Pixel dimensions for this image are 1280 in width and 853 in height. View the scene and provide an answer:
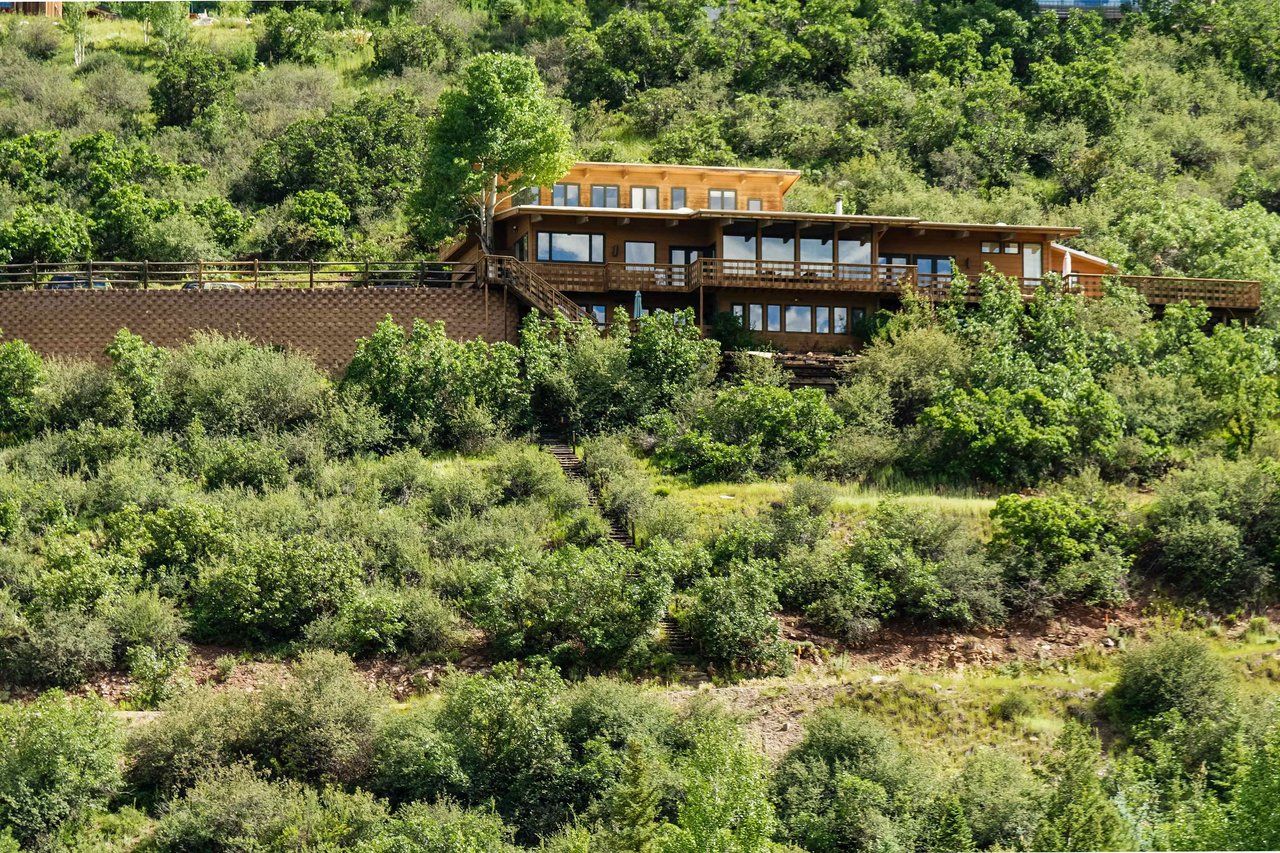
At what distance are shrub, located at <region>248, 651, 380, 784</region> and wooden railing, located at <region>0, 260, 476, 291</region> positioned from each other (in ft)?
60.2

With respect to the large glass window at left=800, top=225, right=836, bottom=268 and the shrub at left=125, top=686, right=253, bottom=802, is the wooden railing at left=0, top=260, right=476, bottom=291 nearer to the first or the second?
the large glass window at left=800, top=225, right=836, bottom=268

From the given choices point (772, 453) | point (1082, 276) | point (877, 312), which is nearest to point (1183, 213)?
point (1082, 276)

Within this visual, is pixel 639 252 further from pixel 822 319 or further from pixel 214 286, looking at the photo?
pixel 214 286

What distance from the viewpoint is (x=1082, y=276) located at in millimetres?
57750

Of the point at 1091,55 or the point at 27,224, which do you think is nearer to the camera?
the point at 27,224

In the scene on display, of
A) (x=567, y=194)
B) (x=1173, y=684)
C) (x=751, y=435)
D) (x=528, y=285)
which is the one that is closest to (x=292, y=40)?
(x=567, y=194)

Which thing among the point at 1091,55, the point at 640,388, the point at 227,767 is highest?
the point at 1091,55

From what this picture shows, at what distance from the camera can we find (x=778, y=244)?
57.3 meters

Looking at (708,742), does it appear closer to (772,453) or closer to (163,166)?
(772,453)

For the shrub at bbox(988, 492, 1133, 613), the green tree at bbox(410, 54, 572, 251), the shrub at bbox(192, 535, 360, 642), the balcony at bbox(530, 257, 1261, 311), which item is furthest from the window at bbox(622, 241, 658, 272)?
the shrub at bbox(192, 535, 360, 642)

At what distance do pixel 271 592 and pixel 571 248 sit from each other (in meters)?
18.4

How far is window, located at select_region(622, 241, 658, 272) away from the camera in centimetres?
5762

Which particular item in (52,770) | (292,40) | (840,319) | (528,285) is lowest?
(52,770)

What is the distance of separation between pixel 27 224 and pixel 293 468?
21.3 meters
